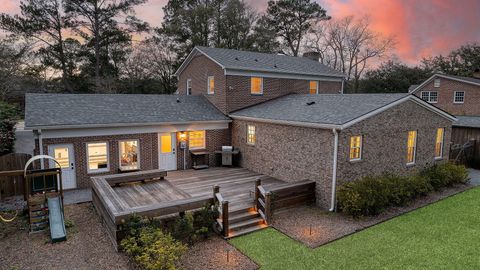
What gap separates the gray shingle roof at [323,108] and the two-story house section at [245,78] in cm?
124

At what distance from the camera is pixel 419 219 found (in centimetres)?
954

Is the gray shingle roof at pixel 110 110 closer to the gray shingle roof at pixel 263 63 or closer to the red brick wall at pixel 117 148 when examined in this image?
the red brick wall at pixel 117 148

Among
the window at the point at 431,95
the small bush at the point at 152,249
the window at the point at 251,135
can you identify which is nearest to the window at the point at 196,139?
the window at the point at 251,135

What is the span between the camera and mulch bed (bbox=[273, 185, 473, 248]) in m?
8.30

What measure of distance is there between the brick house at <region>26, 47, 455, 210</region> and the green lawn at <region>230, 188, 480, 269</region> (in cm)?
236

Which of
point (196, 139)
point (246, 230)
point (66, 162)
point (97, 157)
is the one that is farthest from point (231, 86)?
point (246, 230)

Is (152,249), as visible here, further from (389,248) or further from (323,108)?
(323,108)

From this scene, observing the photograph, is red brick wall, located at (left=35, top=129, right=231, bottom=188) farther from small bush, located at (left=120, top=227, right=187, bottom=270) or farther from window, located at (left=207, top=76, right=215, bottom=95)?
small bush, located at (left=120, top=227, right=187, bottom=270)

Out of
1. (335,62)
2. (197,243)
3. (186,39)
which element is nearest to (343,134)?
(197,243)

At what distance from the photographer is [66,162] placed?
12.1m

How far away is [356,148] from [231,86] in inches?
319

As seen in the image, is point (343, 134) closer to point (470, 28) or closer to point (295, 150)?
point (295, 150)

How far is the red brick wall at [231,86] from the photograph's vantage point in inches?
645

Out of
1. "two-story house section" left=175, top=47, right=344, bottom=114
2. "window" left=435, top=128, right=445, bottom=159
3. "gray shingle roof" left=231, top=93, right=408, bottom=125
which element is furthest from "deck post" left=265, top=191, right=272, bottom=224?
"window" left=435, top=128, right=445, bottom=159
